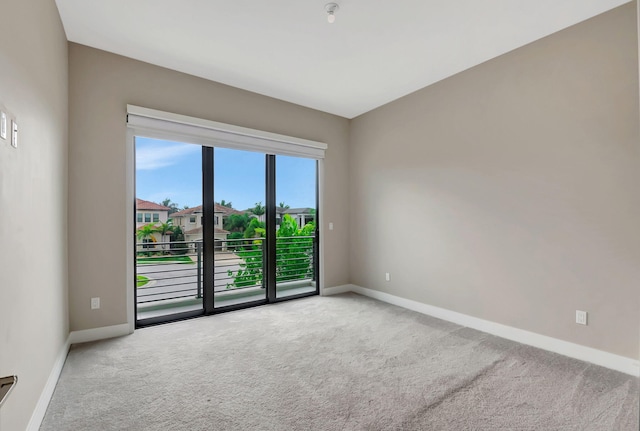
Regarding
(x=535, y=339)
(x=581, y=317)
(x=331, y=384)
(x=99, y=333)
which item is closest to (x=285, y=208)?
(x=99, y=333)

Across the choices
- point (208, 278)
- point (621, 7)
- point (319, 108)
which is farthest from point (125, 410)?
point (621, 7)

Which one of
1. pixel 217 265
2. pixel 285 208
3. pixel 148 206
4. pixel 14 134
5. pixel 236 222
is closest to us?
pixel 14 134

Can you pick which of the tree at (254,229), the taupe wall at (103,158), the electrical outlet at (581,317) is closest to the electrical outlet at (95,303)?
the taupe wall at (103,158)

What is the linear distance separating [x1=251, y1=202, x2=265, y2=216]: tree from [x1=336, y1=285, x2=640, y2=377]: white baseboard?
2.13 m

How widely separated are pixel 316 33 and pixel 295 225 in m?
2.55

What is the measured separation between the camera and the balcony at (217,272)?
11.1 feet

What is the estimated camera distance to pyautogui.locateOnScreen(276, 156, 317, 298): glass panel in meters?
4.26

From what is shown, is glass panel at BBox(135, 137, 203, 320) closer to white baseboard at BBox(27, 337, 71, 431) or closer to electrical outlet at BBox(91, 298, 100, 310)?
electrical outlet at BBox(91, 298, 100, 310)

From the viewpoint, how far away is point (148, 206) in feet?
10.8

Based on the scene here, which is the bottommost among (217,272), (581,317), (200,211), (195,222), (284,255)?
(581,317)

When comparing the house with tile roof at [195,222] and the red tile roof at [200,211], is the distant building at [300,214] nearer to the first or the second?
the red tile roof at [200,211]

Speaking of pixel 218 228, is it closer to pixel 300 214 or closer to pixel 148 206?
pixel 148 206

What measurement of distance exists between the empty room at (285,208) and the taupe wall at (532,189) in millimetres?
17

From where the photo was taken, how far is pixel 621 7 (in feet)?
7.35
